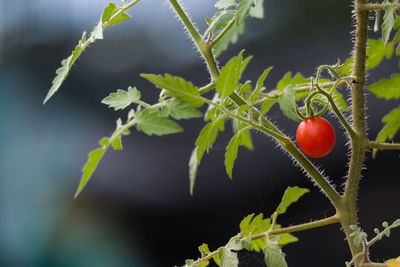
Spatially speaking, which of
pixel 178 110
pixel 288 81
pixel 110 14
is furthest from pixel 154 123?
pixel 288 81

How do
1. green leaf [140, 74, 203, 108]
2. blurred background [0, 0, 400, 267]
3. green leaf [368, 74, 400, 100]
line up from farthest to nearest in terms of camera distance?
blurred background [0, 0, 400, 267] → green leaf [368, 74, 400, 100] → green leaf [140, 74, 203, 108]

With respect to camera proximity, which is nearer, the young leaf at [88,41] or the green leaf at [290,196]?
the young leaf at [88,41]

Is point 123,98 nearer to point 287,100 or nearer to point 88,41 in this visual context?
point 88,41

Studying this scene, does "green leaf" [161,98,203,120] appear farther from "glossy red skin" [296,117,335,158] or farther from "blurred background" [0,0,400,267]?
"blurred background" [0,0,400,267]

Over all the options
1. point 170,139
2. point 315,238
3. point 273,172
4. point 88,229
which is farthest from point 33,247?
point 315,238

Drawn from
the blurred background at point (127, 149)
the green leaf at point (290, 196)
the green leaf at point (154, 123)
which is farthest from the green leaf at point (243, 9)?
the blurred background at point (127, 149)

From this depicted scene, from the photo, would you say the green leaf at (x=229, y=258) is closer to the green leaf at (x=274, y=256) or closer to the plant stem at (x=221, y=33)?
the green leaf at (x=274, y=256)

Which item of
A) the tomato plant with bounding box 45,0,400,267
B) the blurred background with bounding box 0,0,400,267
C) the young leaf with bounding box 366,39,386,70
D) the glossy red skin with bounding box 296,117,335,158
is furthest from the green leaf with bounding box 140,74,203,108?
the blurred background with bounding box 0,0,400,267

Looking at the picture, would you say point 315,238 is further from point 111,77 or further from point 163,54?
point 111,77
